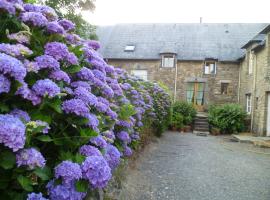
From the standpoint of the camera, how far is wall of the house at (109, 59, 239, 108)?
25156mm

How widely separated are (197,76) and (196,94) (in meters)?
1.47

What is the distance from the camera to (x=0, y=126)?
1.81 metres

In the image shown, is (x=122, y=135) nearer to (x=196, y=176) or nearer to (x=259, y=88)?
(x=196, y=176)

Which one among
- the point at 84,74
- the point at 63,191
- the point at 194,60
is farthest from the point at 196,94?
the point at 63,191

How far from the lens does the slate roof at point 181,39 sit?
2606 cm

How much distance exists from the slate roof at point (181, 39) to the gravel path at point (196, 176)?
1614 cm

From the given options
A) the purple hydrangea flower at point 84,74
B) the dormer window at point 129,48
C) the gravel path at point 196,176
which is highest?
the dormer window at point 129,48

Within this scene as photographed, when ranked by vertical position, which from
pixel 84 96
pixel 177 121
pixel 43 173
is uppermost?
pixel 84 96

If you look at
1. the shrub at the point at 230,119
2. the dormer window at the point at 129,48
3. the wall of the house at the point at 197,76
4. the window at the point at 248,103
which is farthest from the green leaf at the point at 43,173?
the dormer window at the point at 129,48

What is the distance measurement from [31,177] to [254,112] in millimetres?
19353

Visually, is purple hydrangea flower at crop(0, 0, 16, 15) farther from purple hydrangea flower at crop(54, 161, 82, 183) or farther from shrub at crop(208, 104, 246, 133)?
shrub at crop(208, 104, 246, 133)

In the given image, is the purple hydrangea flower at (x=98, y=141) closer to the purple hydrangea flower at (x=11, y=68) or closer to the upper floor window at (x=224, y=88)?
the purple hydrangea flower at (x=11, y=68)

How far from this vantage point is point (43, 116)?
2252 mm

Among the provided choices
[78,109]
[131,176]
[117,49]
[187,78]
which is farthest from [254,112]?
[78,109]
